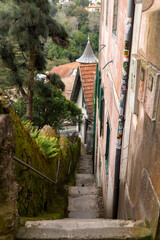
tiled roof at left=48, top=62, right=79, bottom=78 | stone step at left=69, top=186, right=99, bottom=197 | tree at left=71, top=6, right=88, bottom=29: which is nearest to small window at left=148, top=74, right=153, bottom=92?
stone step at left=69, top=186, right=99, bottom=197

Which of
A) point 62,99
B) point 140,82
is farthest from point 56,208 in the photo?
point 62,99

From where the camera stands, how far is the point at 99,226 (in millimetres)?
2447

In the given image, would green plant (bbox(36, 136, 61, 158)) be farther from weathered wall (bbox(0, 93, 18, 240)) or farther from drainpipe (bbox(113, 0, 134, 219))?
weathered wall (bbox(0, 93, 18, 240))

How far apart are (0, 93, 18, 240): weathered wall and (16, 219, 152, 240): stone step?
183mm

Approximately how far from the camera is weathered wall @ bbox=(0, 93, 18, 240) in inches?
83.0

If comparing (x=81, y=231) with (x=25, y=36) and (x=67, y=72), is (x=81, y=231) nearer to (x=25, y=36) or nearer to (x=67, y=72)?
(x=25, y=36)

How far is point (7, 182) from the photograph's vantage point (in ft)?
7.29

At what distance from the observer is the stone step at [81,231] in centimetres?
230

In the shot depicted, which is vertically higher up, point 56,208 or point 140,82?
point 140,82

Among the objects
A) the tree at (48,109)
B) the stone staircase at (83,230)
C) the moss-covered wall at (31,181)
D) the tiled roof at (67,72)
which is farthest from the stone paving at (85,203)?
the tiled roof at (67,72)

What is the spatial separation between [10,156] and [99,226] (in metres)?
1.07

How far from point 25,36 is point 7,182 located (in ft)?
26.1

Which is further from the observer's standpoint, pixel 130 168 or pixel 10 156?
pixel 130 168

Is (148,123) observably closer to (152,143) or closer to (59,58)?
(152,143)
